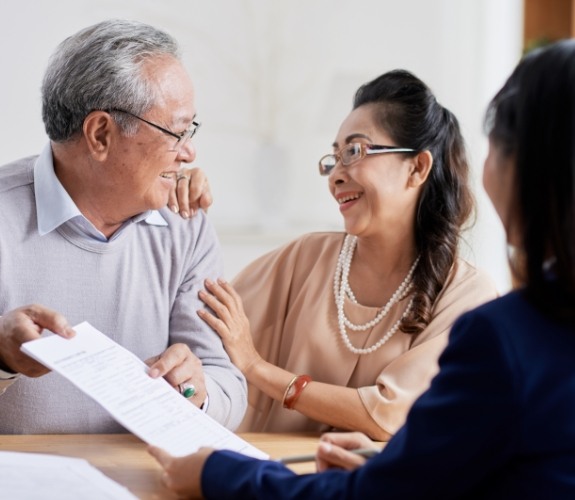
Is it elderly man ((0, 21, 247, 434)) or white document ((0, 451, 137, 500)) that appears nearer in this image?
white document ((0, 451, 137, 500))

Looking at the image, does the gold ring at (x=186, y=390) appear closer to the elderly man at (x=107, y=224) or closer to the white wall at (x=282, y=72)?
the elderly man at (x=107, y=224)

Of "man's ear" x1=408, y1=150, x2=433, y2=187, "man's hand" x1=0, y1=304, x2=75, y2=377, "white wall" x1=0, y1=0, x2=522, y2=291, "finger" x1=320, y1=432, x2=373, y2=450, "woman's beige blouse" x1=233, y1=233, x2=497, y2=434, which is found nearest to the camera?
"finger" x1=320, y1=432, x2=373, y2=450

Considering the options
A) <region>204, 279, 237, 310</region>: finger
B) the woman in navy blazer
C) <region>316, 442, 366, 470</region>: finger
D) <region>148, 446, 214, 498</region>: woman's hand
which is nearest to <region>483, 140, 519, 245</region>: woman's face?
the woman in navy blazer

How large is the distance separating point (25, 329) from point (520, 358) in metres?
0.87

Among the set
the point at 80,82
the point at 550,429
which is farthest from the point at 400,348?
the point at 550,429

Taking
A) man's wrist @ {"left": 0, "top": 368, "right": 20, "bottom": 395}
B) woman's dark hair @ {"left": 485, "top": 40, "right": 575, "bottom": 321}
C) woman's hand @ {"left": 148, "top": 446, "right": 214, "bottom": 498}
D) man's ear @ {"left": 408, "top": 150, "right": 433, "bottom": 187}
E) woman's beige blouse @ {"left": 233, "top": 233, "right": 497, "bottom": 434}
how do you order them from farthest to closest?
man's ear @ {"left": 408, "top": 150, "right": 433, "bottom": 187}, woman's beige blouse @ {"left": 233, "top": 233, "right": 497, "bottom": 434}, man's wrist @ {"left": 0, "top": 368, "right": 20, "bottom": 395}, woman's hand @ {"left": 148, "top": 446, "right": 214, "bottom": 498}, woman's dark hair @ {"left": 485, "top": 40, "right": 575, "bottom": 321}

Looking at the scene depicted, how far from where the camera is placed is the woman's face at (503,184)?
1.01 metres

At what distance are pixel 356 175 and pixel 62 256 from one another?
2.41ft

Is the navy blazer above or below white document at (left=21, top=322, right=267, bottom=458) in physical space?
above

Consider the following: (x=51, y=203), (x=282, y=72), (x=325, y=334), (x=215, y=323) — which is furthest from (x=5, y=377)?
(x=282, y=72)

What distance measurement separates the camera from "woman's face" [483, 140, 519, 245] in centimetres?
101

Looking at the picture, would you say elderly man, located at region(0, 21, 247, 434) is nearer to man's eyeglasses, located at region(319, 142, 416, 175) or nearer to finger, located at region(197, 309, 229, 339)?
finger, located at region(197, 309, 229, 339)

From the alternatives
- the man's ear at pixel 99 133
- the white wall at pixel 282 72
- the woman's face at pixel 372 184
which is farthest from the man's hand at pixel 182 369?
the white wall at pixel 282 72

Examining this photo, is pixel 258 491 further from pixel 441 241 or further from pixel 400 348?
pixel 441 241
